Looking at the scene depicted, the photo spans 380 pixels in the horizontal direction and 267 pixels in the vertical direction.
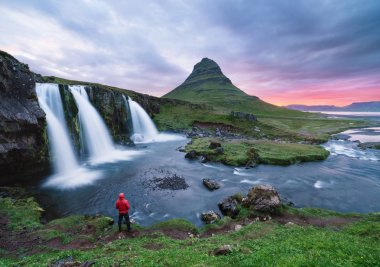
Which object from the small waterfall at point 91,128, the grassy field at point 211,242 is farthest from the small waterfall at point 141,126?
the grassy field at point 211,242

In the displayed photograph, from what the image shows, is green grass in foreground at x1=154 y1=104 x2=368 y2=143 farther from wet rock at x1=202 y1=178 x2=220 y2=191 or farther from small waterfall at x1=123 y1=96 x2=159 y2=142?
wet rock at x1=202 y1=178 x2=220 y2=191

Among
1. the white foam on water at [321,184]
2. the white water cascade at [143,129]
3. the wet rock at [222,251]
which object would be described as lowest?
the white foam on water at [321,184]

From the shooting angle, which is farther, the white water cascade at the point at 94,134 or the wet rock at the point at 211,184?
the white water cascade at the point at 94,134

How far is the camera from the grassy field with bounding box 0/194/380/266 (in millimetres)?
11891

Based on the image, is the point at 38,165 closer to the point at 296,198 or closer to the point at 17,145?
the point at 17,145

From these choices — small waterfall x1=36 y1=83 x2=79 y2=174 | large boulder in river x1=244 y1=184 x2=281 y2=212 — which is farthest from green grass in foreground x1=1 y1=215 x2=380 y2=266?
small waterfall x1=36 y1=83 x2=79 y2=174

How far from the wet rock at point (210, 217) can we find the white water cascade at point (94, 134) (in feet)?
100

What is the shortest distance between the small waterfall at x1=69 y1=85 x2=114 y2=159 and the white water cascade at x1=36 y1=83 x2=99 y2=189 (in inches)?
274

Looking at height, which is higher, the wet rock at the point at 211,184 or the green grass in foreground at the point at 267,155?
the green grass in foreground at the point at 267,155

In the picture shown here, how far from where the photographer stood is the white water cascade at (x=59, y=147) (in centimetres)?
3406

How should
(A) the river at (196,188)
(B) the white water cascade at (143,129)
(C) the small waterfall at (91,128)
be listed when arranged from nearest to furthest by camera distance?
(A) the river at (196,188) → (C) the small waterfall at (91,128) → (B) the white water cascade at (143,129)

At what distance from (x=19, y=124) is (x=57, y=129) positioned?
34.9ft

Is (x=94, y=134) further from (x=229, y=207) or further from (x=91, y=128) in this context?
(x=229, y=207)

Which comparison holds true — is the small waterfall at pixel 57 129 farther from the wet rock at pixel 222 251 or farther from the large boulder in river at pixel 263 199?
the wet rock at pixel 222 251
